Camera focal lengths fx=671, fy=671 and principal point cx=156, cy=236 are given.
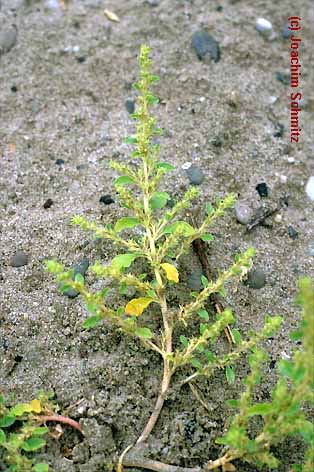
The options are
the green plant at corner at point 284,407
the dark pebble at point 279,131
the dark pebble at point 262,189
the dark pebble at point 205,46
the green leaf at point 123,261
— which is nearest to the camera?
the green plant at corner at point 284,407

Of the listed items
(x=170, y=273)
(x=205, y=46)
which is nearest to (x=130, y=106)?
(x=205, y=46)

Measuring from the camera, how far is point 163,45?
3453 millimetres

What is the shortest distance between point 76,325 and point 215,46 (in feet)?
5.65

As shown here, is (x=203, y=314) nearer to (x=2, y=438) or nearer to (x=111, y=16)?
(x=2, y=438)

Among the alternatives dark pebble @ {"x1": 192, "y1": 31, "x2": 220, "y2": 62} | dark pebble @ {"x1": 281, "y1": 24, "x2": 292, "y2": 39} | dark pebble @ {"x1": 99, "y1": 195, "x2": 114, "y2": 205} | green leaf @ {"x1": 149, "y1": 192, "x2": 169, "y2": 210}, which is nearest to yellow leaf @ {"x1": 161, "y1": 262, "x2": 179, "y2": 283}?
green leaf @ {"x1": 149, "y1": 192, "x2": 169, "y2": 210}

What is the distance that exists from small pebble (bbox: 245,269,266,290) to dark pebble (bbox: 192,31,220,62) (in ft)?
4.13

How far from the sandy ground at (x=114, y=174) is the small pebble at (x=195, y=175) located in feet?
0.11

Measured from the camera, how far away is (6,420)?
213 cm

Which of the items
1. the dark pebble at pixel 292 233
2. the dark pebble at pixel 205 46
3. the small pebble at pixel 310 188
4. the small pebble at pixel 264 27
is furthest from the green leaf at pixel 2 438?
the small pebble at pixel 264 27

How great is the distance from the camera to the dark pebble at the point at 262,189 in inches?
115

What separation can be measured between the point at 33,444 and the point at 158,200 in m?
0.92

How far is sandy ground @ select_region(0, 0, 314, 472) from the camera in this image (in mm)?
2314

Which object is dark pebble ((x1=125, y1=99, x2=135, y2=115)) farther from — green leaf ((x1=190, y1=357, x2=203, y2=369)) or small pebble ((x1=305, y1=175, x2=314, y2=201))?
green leaf ((x1=190, y1=357, x2=203, y2=369))

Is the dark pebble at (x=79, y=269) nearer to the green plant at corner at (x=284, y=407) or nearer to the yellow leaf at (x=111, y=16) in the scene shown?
the green plant at corner at (x=284, y=407)
